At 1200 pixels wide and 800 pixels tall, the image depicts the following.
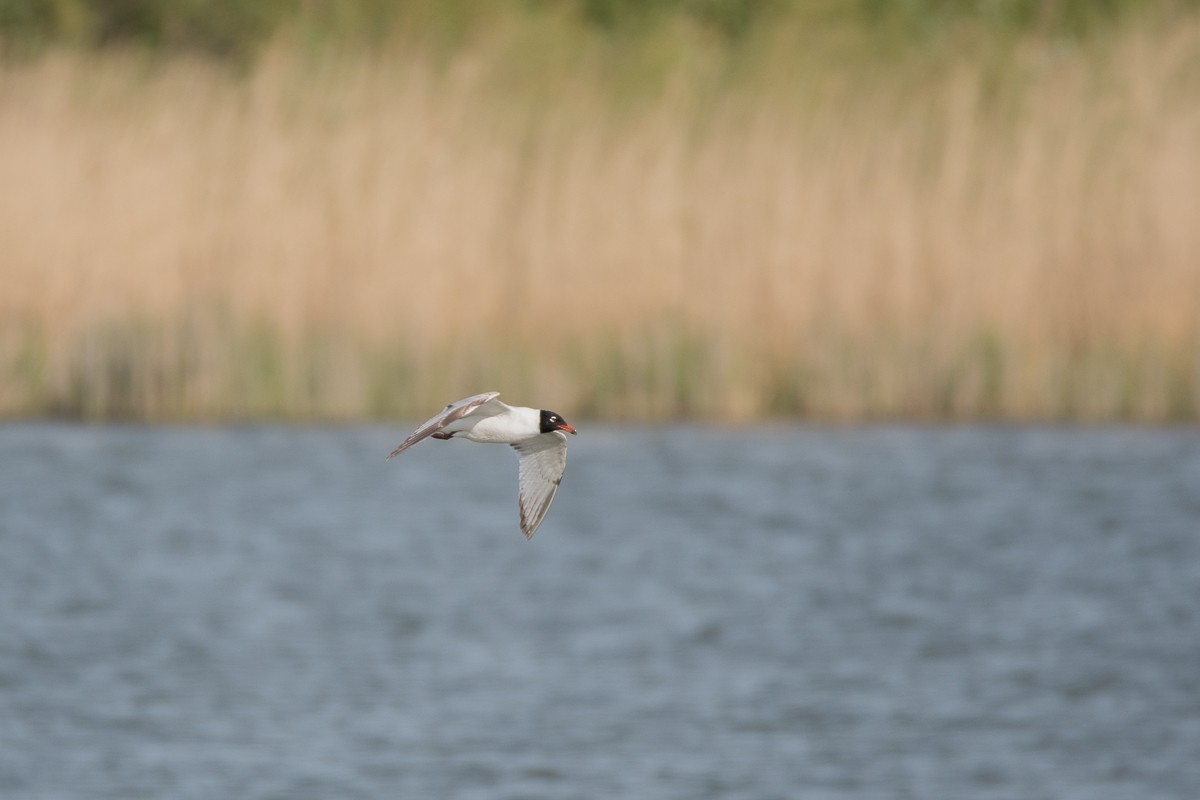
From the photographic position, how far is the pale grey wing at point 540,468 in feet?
16.9

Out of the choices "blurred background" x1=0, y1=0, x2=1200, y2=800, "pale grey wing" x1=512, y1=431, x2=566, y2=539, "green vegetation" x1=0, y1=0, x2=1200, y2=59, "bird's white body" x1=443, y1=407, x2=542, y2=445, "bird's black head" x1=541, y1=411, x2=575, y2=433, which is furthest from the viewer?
"green vegetation" x1=0, y1=0, x2=1200, y2=59

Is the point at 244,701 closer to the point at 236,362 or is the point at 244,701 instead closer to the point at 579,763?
the point at 579,763

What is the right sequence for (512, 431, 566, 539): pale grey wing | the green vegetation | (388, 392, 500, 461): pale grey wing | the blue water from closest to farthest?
1. (388, 392, 500, 461): pale grey wing
2. (512, 431, 566, 539): pale grey wing
3. the blue water
4. the green vegetation

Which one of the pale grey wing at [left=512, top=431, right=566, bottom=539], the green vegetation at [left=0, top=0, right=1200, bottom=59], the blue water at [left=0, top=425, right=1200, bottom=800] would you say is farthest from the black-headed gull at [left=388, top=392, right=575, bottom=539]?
the green vegetation at [left=0, top=0, right=1200, bottom=59]

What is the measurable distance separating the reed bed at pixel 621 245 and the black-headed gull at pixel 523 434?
630 cm

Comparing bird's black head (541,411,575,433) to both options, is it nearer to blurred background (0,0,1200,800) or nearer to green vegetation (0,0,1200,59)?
blurred background (0,0,1200,800)

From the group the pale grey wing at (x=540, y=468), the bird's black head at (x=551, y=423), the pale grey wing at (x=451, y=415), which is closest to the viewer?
the pale grey wing at (x=451, y=415)

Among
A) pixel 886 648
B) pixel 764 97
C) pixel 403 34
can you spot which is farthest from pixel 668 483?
pixel 403 34

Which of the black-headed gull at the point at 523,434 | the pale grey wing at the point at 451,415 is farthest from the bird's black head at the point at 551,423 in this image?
the pale grey wing at the point at 451,415

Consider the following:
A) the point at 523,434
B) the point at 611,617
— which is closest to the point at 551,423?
the point at 523,434

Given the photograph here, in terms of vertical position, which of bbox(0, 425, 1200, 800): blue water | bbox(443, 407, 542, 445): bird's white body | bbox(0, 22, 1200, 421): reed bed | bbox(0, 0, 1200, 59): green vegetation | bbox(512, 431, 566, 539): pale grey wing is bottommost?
bbox(0, 425, 1200, 800): blue water

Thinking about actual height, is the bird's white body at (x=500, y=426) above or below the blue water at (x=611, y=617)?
above

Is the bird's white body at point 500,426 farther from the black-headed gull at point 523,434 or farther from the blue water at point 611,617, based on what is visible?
the blue water at point 611,617

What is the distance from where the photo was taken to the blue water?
796cm
